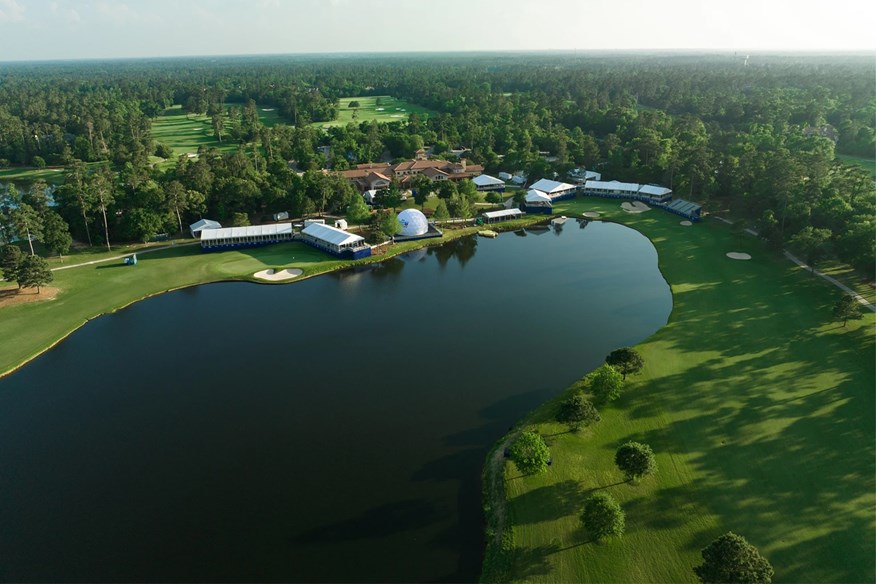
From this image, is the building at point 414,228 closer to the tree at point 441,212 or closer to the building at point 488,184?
the tree at point 441,212

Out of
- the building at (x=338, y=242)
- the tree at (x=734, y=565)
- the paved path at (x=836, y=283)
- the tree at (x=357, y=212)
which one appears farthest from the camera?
the tree at (x=357, y=212)

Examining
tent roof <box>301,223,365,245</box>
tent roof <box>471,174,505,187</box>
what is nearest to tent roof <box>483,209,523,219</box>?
tent roof <box>471,174,505,187</box>

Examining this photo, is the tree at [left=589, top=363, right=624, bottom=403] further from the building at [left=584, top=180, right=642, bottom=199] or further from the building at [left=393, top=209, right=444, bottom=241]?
the building at [left=584, top=180, right=642, bottom=199]

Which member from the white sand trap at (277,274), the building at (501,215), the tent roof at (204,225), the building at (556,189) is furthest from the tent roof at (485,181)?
the tent roof at (204,225)

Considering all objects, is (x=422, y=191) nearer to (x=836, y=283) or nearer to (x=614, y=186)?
(x=614, y=186)

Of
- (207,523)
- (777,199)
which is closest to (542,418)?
(207,523)
